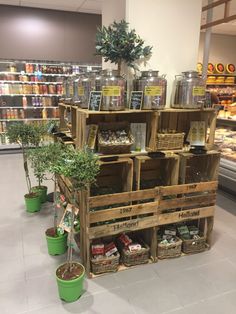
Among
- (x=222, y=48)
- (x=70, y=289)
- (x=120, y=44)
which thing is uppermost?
(x=222, y=48)

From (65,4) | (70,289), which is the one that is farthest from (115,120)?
(65,4)

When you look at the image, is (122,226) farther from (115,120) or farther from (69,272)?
(115,120)

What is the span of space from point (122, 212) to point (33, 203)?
65.8 inches

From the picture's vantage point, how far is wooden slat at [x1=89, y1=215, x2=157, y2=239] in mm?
2381

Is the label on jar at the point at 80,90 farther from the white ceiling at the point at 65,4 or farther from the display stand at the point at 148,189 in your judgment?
the white ceiling at the point at 65,4

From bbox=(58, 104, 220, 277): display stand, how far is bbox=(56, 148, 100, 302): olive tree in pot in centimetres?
23

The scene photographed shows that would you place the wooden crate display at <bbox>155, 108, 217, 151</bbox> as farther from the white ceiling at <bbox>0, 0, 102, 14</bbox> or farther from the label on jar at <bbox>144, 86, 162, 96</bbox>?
the white ceiling at <bbox>0, 0, 102, 14</bbox>

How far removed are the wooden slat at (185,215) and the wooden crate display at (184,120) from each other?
641 millimetres

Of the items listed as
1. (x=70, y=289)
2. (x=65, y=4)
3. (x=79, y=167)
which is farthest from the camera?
(x=65, y=4)

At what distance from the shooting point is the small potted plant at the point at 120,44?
2385 millimetres

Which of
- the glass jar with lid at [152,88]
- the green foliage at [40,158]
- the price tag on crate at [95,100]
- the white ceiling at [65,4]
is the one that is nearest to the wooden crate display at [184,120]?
the glass jar with lid at [152,88]

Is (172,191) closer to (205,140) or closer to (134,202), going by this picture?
(134,202)

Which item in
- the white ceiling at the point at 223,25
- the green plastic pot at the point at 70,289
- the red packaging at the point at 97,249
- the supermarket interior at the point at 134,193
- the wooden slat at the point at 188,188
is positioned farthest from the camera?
the white ceiling at the point at 223,25

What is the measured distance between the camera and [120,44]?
2.39m
